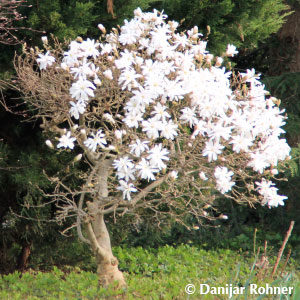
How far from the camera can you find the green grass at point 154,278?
3.48 m

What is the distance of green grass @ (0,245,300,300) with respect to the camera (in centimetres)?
348

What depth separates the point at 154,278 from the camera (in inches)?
182

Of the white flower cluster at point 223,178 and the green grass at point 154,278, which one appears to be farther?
the green grass at point 154,278

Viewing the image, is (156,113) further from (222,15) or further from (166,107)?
(222,15)

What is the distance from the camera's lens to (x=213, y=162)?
3420mm

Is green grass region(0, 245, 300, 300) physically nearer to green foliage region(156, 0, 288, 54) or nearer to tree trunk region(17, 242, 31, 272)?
tree trunk region(17, 242, 31, 272)

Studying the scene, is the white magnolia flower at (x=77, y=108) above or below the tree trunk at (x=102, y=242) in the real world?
above

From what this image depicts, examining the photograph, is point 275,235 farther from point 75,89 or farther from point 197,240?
point 75,89

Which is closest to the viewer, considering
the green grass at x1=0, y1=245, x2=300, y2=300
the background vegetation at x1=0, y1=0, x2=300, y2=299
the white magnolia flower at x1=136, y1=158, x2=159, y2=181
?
the white magnolia flower at x1=136, y1=158, x2=159, y2=181

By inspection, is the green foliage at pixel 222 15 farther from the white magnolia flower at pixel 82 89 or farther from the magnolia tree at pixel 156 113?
the white magnolia flower at pixel 82 89

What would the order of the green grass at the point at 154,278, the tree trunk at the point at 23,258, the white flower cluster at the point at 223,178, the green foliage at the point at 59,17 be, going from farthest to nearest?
the tree trunk at the point at 23,258 < the green foliage at the point at 59,17 < the green grass at the point at 154,278 < the white flower cluster at the point at 223,178

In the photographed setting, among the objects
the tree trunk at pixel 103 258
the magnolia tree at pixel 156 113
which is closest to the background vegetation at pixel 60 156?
the tree trunk at pixel 103 258

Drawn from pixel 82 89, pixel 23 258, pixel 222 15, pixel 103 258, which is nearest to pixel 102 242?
pixel 103 258

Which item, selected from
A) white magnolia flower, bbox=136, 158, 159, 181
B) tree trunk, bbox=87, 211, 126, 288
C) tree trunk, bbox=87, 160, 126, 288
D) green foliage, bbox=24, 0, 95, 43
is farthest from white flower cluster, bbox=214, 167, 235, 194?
green foliage, bbox=24, 0, 95, 43
